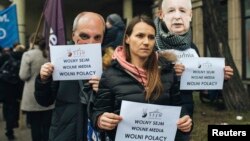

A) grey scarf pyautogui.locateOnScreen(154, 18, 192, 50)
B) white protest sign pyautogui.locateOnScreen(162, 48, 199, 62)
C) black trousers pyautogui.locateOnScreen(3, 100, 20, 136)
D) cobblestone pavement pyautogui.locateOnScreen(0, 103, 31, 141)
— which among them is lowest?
cobblestone pavement pyautogui.locateOnScreen(0, 103, 31, 141)

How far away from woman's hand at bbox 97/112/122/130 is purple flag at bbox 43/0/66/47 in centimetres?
200

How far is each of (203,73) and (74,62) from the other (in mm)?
1024

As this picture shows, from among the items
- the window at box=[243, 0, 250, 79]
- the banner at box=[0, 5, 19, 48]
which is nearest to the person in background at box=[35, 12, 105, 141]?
the banner at box=[0, 5, 19, 48]

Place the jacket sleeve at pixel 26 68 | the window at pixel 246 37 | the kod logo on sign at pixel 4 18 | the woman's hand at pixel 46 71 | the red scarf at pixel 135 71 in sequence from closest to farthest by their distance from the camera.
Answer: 1. the red scarf at pixel 135 71
2. the woman's hand at pixel 46 71
3. the jacket sleeve at pixel 26 68
4. the kod logo on sign at pixel 4 18
5. the window at pixel 246 37

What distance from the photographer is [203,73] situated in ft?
A: 12.1

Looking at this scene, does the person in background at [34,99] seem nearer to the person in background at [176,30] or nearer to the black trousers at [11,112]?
the black trousers at [11,112]

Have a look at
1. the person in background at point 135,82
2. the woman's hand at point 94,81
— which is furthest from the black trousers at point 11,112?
the person in background at point 135,82

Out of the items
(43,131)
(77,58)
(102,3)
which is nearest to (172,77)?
(77,58)

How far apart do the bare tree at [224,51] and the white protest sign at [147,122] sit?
7.12 metres

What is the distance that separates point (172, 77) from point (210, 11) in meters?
7.45

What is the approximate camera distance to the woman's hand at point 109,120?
270cm

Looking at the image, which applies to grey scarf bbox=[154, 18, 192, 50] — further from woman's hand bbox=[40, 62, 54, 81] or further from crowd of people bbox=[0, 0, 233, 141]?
woman's hand bbox=[40, 62, 54, 81]

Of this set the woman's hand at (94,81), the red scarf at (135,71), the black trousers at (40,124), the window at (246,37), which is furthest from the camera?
the window at (246,37)

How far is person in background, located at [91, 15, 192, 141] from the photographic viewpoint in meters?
2.77
